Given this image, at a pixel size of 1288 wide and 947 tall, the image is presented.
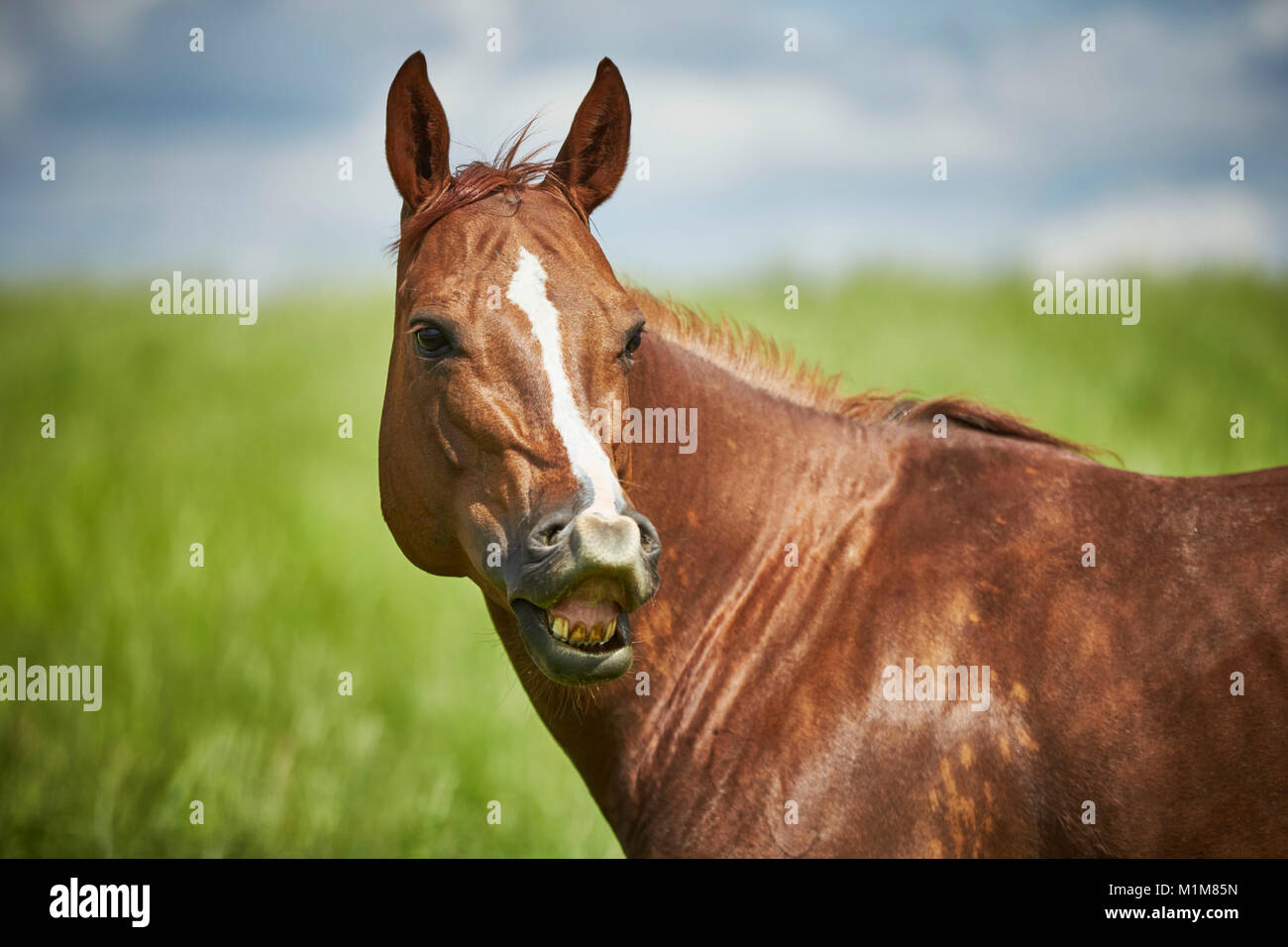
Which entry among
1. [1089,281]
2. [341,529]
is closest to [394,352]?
[1089,281]

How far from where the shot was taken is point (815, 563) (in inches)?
134

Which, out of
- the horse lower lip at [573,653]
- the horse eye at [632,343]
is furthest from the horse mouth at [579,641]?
the horse eye at [632,343]

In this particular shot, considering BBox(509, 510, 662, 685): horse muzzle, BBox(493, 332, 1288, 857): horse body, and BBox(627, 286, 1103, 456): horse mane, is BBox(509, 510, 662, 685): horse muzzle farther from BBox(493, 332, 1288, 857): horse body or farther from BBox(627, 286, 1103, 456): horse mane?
BBox(627, 286, 1103, 456): horse mane

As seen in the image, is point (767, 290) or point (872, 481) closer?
point (872, 481)

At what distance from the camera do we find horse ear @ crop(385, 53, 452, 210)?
3.32m

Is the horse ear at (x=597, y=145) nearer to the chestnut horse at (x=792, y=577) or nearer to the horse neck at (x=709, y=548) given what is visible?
the chestnut horse at (x=792, y=577)

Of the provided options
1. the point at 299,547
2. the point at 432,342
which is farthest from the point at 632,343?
the point at 299,547

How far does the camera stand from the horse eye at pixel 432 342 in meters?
3.07

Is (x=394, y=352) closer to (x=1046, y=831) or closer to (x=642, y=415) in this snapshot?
(x=642, y=415)

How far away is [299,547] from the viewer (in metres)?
11.9

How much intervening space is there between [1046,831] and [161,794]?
7707 mm

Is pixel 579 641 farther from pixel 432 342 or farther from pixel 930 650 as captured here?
pixel 930 650

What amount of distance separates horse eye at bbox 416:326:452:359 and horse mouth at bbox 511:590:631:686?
90cm

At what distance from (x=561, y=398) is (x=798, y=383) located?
1.25 meters
